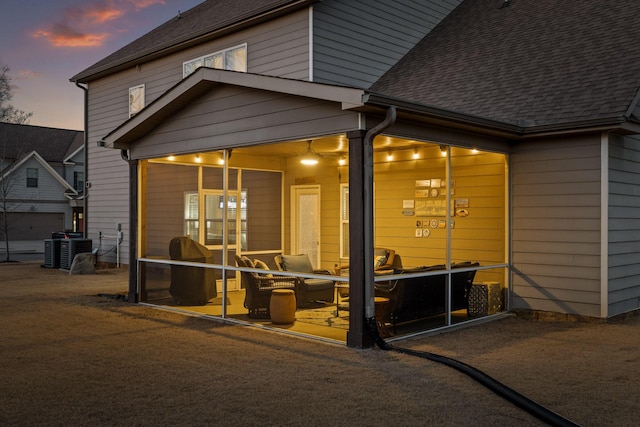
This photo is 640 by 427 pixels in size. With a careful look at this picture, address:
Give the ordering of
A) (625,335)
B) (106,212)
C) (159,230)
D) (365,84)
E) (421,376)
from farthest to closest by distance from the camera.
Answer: (106,212) < (159,230) < (365,84) < (625,335) < (421,376)

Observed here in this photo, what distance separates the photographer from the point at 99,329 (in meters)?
8.00

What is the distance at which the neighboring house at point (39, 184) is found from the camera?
97.6 ft

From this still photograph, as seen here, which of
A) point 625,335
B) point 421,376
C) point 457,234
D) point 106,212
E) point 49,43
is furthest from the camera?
point 49,43

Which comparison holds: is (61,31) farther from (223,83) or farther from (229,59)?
(223,83)

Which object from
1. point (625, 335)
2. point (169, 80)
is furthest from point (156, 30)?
point (625, 335)

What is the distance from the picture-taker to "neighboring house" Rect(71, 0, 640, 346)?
7.72m

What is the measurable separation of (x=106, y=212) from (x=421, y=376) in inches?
536

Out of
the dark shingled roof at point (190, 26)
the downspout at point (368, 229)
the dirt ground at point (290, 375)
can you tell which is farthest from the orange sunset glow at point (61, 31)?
the downspout at point (368, 229)

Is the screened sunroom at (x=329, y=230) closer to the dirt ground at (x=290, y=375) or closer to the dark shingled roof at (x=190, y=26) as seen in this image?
the dirt ground at (x=290, y=375)

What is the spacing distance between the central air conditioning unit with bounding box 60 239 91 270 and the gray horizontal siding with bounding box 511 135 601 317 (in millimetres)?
11872

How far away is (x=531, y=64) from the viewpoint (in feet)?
34.4

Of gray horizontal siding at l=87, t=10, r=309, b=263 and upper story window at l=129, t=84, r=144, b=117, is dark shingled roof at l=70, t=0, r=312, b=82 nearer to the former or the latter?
gray horizontal siding at l=87, t=10, r=309, b=263

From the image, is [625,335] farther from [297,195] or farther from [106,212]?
[106,212]

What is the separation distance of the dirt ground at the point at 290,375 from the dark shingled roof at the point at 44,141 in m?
26.8
